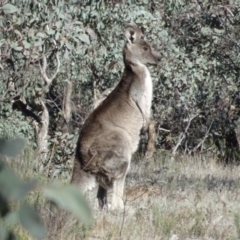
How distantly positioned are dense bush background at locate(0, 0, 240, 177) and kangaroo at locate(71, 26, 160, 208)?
1.58 feet

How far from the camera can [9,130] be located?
Answer: 29.8 ft

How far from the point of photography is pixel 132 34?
8.09 m

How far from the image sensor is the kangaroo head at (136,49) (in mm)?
8039

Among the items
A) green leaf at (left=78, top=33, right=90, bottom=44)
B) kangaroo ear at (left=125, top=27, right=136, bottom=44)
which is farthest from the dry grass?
kangaroo ear at (left=125, top=27, right=136, bottom=44)

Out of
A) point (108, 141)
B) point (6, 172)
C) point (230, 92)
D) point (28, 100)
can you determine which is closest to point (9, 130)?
point (28, 100)

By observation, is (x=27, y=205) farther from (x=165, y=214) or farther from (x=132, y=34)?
(x=132, y=34)

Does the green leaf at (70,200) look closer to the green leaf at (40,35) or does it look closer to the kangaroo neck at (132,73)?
the green leaf at (40,35)

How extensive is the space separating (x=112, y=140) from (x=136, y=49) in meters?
1.73

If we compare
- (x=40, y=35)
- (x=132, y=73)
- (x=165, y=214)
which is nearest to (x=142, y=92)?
(x=132, y=73)

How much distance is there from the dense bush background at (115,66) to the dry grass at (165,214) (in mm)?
1032

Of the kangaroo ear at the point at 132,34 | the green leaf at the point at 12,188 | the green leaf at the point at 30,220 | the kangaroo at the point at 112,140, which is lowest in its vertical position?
the kangaroo at the point at 112,140

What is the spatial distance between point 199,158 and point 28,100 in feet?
8.29

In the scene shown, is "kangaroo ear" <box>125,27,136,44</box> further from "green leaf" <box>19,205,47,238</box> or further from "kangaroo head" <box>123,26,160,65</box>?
"green leaf" <box>19,205,47,238</box>

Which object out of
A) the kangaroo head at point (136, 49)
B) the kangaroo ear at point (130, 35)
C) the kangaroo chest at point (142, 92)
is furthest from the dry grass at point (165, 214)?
the kangaroo ear at point (130, 35)
